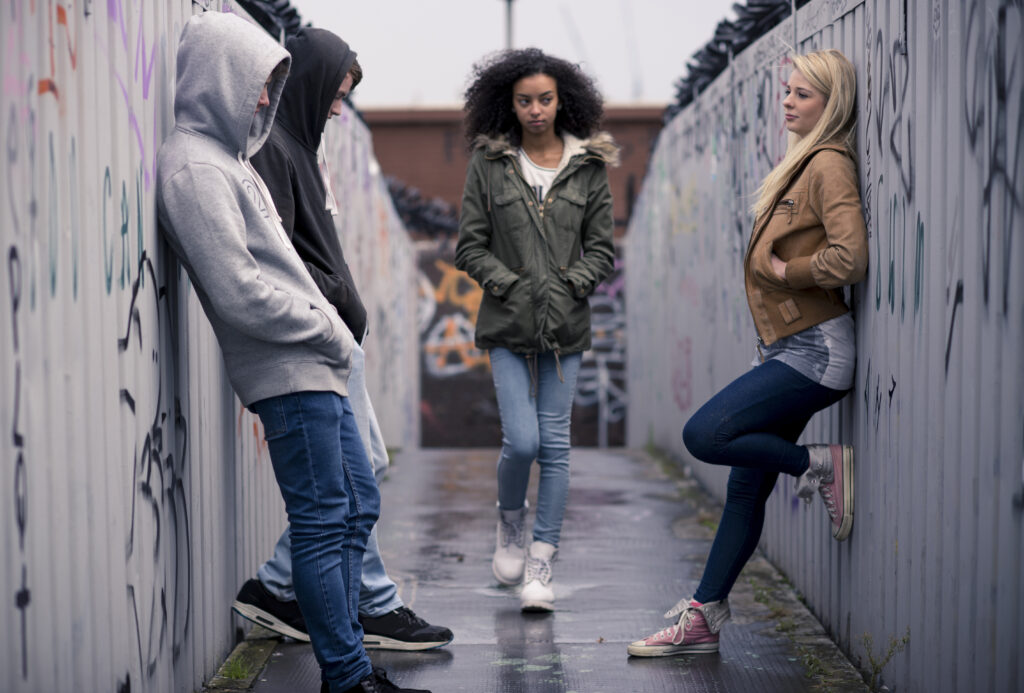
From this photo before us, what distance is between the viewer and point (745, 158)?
647 centimetres

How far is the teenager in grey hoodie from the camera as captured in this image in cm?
314

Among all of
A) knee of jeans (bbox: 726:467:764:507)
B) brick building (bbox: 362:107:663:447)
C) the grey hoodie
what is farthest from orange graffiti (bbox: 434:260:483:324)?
the grey hoodie

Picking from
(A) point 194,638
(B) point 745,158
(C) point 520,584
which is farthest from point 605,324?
(A) point 194,638

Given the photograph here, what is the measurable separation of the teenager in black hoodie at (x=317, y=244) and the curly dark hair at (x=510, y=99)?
0.96 metres

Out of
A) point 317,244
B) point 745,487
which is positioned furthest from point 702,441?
point 317,244

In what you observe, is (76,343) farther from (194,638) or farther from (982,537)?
(982,537)

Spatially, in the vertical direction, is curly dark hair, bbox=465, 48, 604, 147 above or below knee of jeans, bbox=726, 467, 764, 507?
above

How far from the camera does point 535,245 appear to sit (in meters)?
4.89

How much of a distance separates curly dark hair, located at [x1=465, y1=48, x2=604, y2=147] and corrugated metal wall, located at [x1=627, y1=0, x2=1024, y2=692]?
33.8 inches

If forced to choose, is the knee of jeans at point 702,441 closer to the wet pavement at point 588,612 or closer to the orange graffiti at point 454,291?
the wet pavement at point 588,612

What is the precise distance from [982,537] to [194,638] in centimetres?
230

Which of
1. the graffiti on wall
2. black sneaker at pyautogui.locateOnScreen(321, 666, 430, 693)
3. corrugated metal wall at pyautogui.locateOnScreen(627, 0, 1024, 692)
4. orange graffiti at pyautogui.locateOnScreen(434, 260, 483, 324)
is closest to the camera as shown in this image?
corrugated metal wall at pyautogui.locateOnScreen(627, 0, 1024, 692)

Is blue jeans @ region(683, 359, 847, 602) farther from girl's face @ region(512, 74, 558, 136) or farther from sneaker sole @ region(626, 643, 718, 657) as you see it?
girl's face @ region(512, 74, 558, 136)

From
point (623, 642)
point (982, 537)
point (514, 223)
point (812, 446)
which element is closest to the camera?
point (982, 537)
